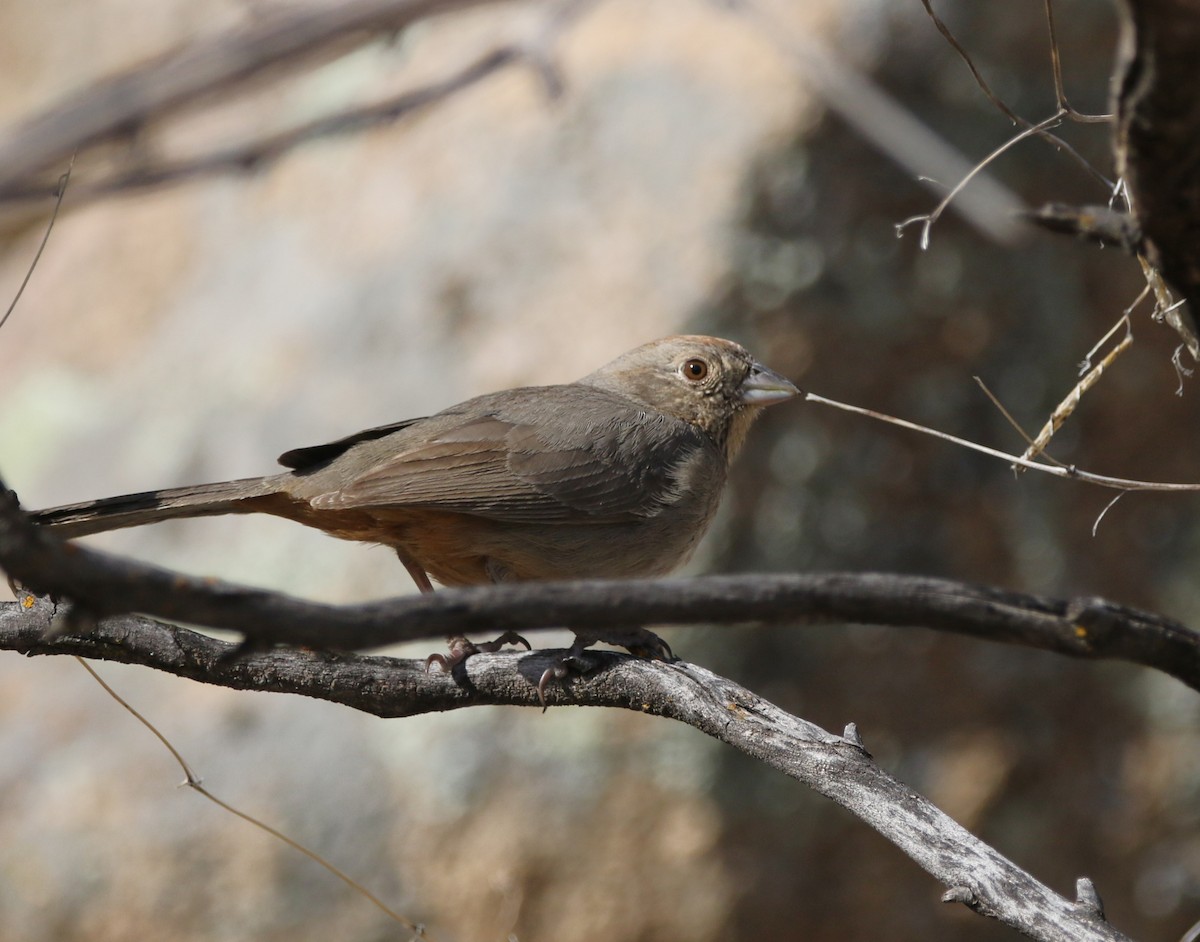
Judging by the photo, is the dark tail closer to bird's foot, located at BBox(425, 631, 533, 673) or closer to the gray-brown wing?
the gray-brown wing

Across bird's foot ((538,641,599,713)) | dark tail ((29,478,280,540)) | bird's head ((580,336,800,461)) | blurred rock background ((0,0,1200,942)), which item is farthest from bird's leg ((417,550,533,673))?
blurred rock background ((0,0,1200,942))

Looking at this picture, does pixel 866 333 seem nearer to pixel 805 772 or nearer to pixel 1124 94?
pixel 805 772

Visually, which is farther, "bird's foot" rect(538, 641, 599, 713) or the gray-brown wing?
the gray-brown wing

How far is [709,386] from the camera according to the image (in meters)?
5.18

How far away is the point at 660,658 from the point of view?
3531 mm

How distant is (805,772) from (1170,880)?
5.06 meters

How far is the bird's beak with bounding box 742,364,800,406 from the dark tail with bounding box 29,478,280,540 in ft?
6.22

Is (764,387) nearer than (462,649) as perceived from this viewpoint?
No

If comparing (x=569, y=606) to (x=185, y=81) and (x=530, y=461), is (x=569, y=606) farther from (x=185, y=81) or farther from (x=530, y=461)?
(x=530, y=461)

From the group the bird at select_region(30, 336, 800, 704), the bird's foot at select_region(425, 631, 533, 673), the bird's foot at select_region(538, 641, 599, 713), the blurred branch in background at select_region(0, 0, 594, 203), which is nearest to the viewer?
the blurred branch in background at select_region(0, 0, 594, 203)

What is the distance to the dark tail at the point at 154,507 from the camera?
361 cm

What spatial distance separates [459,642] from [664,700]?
0.92m

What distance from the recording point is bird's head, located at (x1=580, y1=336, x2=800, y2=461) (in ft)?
17.0

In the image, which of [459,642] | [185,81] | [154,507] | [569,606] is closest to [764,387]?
[459,642]
